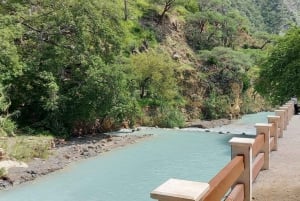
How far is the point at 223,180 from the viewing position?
10.9ft

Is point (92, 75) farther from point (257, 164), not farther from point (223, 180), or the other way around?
point (223, 180)

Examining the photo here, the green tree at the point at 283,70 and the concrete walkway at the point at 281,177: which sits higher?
the green tree at the point at 283,70

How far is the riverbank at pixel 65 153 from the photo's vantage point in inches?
567

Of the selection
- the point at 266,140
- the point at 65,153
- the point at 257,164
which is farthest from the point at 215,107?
the point at 257,164

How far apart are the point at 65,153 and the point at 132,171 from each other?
4795 mm

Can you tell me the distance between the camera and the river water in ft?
41.5

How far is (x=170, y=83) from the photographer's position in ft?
107

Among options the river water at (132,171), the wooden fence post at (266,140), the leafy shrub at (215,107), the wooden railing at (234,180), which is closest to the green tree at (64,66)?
the river water at (132,171)

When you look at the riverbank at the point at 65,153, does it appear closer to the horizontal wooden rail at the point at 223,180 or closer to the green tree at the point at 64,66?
the green tree at the point at 64,66

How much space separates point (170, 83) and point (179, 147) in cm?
1228

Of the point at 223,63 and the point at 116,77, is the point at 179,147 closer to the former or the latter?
the point at 116,77

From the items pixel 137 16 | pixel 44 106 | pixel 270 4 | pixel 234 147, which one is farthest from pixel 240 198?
pixel 270 4

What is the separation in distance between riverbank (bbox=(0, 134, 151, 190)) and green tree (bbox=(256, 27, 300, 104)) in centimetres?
839

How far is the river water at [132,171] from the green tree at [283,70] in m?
3.97
